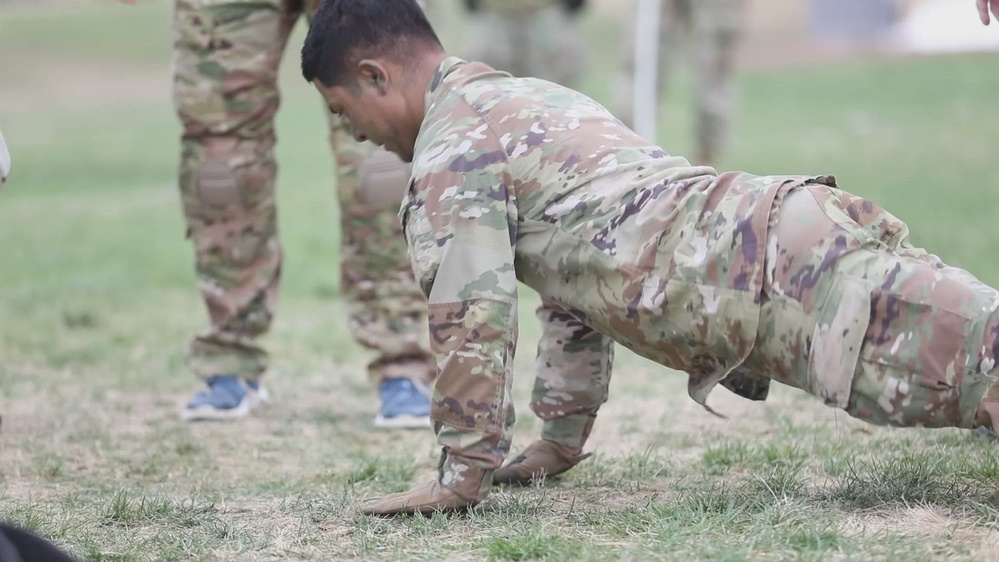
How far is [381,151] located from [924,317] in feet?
6.28

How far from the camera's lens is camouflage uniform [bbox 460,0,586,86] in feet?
28.7

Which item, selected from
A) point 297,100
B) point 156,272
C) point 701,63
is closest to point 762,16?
point 297,100

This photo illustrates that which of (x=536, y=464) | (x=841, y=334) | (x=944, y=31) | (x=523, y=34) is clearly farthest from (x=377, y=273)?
(x=944, y=31)

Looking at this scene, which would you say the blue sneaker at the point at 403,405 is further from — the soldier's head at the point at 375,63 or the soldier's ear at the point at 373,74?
the soldier's ear at the point at 373,74

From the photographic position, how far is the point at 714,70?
10.2 metres

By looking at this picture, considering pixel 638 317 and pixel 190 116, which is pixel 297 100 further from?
pixel 638 317

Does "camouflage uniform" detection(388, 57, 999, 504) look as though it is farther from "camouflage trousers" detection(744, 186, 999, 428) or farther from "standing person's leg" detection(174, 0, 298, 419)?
"standing person's leg" detection(174, 0, 298, 419)

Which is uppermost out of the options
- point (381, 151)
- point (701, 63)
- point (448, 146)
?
point (448, 146)

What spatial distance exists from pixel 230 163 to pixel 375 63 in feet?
3.85

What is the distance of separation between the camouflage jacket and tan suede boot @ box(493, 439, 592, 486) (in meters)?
0.44

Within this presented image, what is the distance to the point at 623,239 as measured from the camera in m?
2.60

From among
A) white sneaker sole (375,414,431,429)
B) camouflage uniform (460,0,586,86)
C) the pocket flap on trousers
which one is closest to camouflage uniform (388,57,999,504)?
the pocket flap on trousers

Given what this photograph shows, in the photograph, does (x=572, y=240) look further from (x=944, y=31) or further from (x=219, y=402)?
(x=944, y=31)

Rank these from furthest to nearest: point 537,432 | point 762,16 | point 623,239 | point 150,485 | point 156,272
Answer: point 762,16
point 156,272
point 537,432
point 150,485
point 623,239
